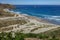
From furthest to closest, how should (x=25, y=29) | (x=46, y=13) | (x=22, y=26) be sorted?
1. (x=46, y=13)
2. (x=22, y=26)
3. (x=25, y=29)

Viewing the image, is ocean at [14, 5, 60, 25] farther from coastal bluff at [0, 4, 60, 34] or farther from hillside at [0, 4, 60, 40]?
hillside at [0, 4, 60, 40]

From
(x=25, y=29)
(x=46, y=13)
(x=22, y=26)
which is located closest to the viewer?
(x=25, y=29)

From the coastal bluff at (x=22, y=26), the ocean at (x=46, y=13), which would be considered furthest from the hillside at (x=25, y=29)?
the ocean at (x=46, y=13)

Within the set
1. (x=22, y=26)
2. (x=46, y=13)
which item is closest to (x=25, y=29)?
(x=22, y=26)

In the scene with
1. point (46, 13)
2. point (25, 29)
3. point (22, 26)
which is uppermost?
point (25, 29)

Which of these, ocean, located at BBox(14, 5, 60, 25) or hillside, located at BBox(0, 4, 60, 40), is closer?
hillside, located at BBox(0, 4, 60, 40)

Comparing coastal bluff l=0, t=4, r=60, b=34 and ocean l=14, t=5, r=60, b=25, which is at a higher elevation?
coastal bluff l=0, t=4, r=60, b=34

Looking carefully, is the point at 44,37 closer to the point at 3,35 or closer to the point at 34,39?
the point at 34,39

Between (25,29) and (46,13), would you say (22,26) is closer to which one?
(25,29)

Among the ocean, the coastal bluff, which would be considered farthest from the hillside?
the ocean

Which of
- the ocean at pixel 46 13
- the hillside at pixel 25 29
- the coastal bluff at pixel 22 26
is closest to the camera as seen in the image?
the hillside at pixel 25 29

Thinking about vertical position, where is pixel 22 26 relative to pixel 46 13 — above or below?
above

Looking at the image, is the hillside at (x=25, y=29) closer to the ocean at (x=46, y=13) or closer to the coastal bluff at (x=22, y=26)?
the coastal bluff at (x=22, y=26)
